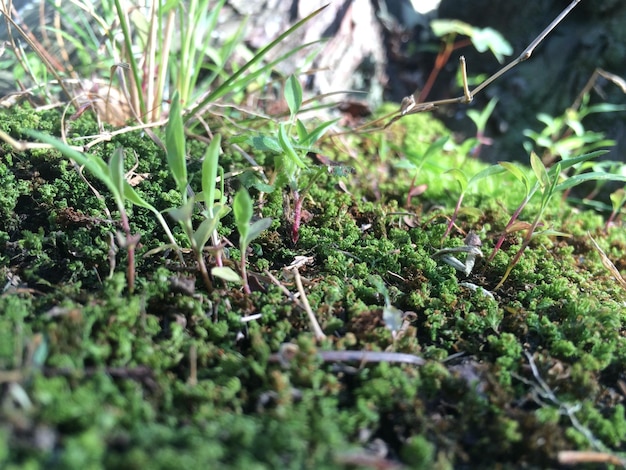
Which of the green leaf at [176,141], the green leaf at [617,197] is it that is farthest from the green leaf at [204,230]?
the green leaf at [617,197]

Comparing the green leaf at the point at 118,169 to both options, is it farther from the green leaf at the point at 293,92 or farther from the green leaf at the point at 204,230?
the green leaf at the point at 293,92

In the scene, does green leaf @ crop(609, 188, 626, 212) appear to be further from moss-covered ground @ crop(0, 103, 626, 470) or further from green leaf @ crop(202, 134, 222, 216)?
green leaf @ crop(202, 134, 222, 216)

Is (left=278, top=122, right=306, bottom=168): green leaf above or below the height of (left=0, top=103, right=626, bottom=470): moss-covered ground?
above

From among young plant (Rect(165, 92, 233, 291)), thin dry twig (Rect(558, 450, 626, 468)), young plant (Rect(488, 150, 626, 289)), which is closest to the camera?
thin dry twig (Rect(558, 450, 626, 468))

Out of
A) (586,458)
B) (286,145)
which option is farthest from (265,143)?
(586,458)

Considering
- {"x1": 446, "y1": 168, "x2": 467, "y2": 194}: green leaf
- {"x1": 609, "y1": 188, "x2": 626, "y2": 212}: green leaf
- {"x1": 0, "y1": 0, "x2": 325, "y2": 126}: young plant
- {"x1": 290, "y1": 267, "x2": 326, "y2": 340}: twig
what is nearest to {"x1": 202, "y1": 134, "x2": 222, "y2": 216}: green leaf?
{"x1": 290, "y1": 267, "x2": 326, "y2": 340}: twig

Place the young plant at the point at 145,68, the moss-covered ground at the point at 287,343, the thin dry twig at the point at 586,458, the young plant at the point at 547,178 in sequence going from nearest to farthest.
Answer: the moss-covered ground at the point at 287,343, the thin dry twig at the point at 586,458, the young plant at the point at 547,178, the young plant at the point at 145,68
